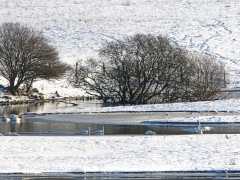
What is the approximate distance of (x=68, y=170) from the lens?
1583cm

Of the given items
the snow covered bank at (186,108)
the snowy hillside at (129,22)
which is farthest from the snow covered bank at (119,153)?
→ the snowy hillside at (129,22)

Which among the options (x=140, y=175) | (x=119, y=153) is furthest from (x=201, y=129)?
(x=140, y=175)

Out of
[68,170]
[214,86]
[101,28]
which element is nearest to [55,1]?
[101,28]

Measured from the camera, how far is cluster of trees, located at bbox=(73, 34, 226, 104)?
37.3m

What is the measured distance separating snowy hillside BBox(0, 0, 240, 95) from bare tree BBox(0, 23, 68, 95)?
9.70 meters

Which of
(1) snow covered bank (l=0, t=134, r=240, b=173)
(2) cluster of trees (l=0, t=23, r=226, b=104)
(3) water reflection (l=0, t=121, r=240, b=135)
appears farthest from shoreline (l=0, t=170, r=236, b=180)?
(2) cluster of trees (l=0, t=23, r=226, b=104)

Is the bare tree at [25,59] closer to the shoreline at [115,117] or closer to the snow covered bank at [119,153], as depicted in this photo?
the shoreline at [115,117]

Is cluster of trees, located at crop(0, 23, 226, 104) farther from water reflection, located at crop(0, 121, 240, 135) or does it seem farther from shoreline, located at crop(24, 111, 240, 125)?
water reflection, located at crop(0, 121, 240, 135)

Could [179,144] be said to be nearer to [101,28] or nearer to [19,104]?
[19,104]

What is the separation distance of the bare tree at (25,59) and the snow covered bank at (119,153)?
26165 mm

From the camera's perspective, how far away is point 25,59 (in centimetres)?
4709

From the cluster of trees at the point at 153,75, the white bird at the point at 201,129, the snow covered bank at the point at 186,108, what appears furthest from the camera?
the cluster of trees at the point at 153,75

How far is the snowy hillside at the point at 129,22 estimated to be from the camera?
62.8 meters

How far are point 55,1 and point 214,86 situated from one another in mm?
43507
